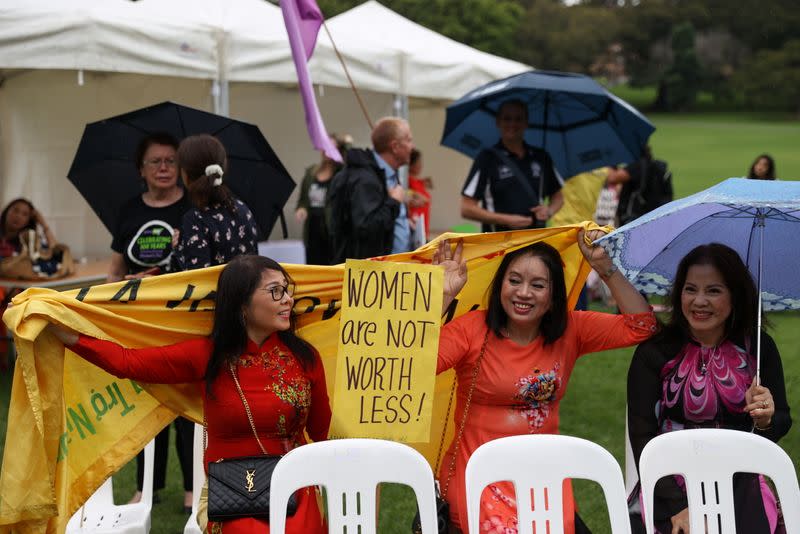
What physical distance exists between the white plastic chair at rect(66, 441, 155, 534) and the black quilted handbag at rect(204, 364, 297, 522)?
851 millimetres

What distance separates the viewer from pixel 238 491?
3539 millimetres

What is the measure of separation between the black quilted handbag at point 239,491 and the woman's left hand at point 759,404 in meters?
1.57

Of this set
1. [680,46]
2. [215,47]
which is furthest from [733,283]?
[680,46]

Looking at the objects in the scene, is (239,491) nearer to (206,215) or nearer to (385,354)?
(385,354)

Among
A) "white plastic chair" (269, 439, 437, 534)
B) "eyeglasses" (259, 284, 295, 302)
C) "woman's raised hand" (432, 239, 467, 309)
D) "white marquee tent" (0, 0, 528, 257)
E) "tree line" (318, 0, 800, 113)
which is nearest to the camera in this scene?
"white plastic chair" (269, 439, 437, 534)

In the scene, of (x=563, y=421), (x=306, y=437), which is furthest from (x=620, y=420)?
(x=306, y=437)

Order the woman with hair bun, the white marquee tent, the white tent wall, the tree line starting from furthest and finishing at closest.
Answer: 1. the tree line
2. the white tent wall
3. the white marquee tent
4. the woman with hair bun

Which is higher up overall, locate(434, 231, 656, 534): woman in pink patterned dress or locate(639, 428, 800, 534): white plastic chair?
locate(434, 231, 656, 534): woman in pink patterned dress

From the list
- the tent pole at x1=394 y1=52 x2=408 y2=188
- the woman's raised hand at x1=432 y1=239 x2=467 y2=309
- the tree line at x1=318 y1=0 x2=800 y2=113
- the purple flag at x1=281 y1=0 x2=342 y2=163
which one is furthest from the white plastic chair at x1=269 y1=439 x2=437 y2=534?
the tree line at x1=318 y1=0 x2=800 y2=113

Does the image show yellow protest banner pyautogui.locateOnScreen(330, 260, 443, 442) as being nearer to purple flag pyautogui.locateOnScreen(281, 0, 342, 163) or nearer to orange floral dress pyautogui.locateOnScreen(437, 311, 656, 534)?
orange floral dress pyautogui.locateOnScreen(437, 311, 656, 534)

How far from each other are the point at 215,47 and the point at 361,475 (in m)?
5.89

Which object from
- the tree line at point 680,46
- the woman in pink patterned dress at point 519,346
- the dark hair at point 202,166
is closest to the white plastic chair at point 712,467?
the woman in pink patterned dress at point 519,346

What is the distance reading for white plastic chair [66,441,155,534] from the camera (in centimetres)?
426

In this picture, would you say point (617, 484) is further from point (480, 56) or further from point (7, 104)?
point (480, 56)
